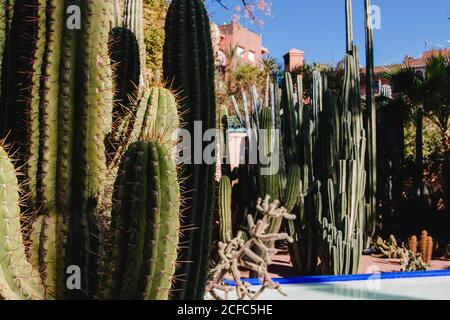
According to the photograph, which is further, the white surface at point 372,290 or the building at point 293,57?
the building at point 293,57

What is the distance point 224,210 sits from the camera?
5.77 m

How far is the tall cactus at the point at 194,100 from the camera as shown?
2699 millimetres

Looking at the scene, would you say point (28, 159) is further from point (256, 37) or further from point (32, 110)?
point (256, 37)

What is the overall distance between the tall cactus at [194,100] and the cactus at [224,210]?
2785 mm

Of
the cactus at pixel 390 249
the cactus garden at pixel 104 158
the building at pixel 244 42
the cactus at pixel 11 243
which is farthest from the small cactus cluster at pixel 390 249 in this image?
the building at pixel 244 42

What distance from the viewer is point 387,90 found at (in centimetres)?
1227

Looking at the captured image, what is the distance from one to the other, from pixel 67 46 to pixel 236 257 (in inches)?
75.1

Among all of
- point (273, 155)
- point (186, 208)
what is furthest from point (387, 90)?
point (186, 208)

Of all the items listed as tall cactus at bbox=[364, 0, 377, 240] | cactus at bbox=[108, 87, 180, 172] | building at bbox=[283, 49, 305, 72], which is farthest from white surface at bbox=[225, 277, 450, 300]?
building at bbox=[283, 49, 305, 72]

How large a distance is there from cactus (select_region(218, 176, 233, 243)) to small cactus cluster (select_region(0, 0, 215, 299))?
9.28 ft

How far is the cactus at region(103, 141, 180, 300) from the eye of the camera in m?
2.14

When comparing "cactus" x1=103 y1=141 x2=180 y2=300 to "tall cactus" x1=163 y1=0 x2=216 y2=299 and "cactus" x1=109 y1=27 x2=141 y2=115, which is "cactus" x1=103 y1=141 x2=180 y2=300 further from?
"cactus" x1=109 y1=27 x2=141 y2=115

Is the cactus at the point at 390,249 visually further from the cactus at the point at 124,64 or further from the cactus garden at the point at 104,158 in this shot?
the cactus at the point at 124,64

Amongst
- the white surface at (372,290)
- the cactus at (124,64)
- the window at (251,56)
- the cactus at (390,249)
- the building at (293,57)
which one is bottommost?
the white surface at (372,290)
